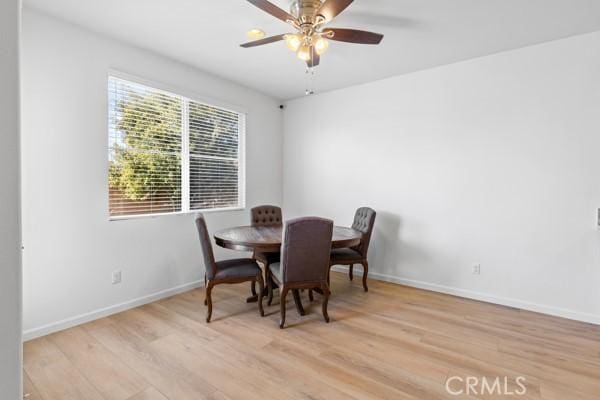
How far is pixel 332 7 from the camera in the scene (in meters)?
1.98

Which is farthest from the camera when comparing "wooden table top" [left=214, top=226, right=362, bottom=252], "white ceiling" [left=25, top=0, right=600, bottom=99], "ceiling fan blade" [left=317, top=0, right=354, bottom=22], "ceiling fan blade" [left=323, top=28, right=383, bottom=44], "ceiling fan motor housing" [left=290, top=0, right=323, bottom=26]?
"wooden table top" [left=214, top=226, right=362, bottom=252]

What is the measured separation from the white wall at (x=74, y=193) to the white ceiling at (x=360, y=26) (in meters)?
0.25

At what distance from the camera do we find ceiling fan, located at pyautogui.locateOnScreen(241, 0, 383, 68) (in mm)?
1975

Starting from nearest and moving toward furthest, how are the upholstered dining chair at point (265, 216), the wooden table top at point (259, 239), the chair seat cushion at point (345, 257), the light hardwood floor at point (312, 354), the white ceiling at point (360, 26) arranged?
the light hardwood floor at point (312, 354) < the white ceiling at point (360, 26) < the wooden table top at point (259, 239) < the chair seat cushion at point (345, 257) < the upholstered dining chair at point (265, 216)

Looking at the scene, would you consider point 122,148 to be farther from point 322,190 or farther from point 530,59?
point 530,59

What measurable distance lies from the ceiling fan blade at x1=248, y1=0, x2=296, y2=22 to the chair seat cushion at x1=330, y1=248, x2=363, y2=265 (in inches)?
93.5

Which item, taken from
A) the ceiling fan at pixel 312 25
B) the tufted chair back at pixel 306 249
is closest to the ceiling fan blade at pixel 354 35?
the ceiling fan at pixel 312 25

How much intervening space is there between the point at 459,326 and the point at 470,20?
2757 millimetres

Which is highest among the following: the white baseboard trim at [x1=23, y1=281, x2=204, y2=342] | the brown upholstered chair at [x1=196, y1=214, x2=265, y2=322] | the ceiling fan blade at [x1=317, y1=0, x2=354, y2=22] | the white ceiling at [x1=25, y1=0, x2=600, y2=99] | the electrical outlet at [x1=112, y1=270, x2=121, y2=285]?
the white ceiling at [x1=25, y1=0, x2=600, y2=99]

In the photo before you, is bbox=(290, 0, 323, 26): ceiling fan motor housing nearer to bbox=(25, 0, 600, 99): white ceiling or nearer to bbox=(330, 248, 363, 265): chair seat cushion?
bbox=(25, 0, 600, 99): white ceiling

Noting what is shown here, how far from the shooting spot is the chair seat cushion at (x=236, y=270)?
272cm

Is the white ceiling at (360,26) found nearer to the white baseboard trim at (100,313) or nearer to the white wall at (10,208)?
the white wall at (10,208)

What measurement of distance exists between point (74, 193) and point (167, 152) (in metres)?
1.04

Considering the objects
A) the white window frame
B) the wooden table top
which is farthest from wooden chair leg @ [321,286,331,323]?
the white window frame
